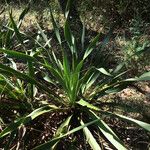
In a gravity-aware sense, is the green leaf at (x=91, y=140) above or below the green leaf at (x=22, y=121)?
below

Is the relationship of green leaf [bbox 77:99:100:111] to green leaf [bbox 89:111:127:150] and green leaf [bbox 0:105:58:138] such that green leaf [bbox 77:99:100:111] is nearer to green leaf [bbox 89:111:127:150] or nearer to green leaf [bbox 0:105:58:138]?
green leaf [bbox 89:111:127:150]

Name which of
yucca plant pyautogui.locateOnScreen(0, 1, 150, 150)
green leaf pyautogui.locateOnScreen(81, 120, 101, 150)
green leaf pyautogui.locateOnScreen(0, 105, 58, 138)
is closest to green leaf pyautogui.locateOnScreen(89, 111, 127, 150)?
yucca plant pyautogui.locateOnScreen(0, 1, 150, 150)

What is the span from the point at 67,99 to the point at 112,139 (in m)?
0.71

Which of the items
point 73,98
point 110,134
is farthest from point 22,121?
point 110,134

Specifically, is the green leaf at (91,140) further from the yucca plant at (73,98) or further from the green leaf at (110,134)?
the green leaf at (110,134)

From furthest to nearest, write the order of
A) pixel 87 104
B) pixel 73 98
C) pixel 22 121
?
pixel 73 98 → pixel 87 104 → pixel 22 121

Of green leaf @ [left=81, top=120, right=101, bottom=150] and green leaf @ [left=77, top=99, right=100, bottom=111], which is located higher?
green leaf @ [left=77, top=99, right=100, bottom=111]

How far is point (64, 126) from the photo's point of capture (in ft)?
11.7

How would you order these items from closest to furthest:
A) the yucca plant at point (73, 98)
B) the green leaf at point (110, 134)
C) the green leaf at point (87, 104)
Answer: the green leaf at point (110, 134)
the yucca plant at point (73, 98)
the green leaf at point (87, 104)

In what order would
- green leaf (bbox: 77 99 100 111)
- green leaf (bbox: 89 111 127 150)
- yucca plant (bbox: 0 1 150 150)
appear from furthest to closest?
green leaf (bbox: 77 99 100 111)
yucca plant (bbox: 0 1 150 150)
green leaf (bbox: 89 111 127 150)

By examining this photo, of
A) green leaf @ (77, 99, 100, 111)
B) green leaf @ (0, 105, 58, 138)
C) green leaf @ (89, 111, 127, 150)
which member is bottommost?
green leaf @ (89, 111, 127, 150)

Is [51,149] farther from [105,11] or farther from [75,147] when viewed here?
[105,11]

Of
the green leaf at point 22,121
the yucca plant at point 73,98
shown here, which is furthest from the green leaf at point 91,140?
the green leaf at point 22,121

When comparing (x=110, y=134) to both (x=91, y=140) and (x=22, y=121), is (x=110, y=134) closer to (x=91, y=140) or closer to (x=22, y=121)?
(x=91, y=140)
